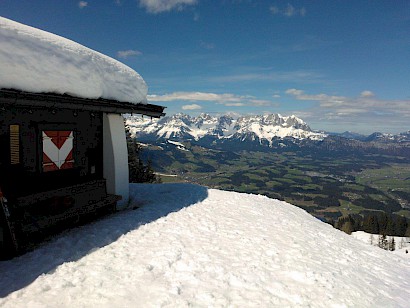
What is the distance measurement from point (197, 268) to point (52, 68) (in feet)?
21.7

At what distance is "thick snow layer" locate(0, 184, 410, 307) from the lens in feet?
18.1

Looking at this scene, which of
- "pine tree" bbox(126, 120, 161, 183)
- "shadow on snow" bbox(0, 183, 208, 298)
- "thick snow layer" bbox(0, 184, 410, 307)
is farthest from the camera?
"pine tree" bbox(126, 120, 161, 183)

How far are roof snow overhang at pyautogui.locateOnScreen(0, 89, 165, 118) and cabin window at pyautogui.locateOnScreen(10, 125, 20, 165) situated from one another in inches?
25.3

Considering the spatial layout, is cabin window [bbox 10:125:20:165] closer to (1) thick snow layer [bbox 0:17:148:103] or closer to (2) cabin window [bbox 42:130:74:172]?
(2) cabin window [bbox 42:130:74:172]

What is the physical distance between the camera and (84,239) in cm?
821

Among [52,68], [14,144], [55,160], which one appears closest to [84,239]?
[55,160]

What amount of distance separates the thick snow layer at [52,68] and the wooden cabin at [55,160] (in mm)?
272

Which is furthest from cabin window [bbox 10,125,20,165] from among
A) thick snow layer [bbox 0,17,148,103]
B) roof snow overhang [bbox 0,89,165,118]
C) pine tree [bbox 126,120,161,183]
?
pine tree [bbox 126,120,161,183]

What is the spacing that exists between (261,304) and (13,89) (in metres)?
7.33

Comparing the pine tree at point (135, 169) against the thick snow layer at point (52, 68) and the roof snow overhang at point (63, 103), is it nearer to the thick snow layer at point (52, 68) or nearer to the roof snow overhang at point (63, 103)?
the roof snow overhang at point (63, 103)

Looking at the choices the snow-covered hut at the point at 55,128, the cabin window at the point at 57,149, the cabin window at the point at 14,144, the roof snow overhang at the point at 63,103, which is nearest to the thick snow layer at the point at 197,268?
the snow-covered hut at the point at 55,128

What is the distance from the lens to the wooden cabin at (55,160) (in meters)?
7.55

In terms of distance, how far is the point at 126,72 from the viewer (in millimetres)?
11406

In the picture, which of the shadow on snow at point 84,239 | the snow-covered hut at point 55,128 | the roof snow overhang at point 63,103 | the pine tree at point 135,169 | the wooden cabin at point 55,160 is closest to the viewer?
the shadow on snow at point 84,239
